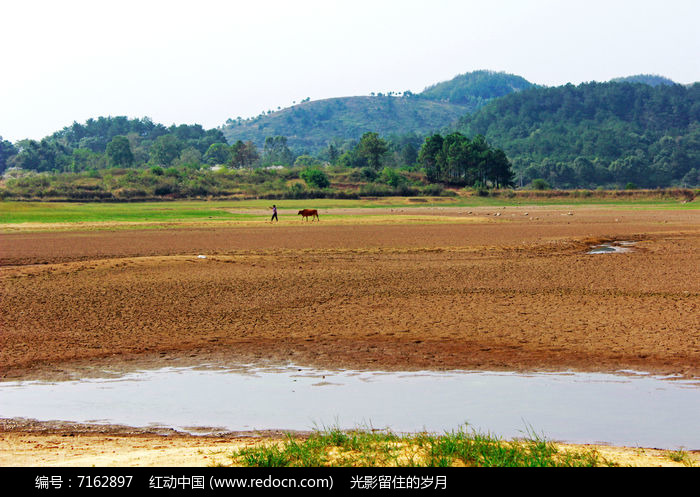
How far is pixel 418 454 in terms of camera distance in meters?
6.50

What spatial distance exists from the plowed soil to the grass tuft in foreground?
4.97 m

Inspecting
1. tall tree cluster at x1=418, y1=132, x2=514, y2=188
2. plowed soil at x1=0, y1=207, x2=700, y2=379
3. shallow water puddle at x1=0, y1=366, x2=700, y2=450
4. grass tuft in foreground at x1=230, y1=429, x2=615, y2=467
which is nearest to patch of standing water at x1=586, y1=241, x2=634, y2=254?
plowed soil at x1=0, y1=207, x2=700, y2=379

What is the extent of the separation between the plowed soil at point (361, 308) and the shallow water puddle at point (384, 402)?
86cm

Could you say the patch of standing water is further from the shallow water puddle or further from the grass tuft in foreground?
the grass tuft in foreground


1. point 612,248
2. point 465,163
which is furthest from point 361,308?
point 465,163

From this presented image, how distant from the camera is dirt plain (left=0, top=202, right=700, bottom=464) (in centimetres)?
1262

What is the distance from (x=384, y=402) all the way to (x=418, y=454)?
3304 mm

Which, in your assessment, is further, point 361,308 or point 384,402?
point 361,308

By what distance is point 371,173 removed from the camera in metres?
138

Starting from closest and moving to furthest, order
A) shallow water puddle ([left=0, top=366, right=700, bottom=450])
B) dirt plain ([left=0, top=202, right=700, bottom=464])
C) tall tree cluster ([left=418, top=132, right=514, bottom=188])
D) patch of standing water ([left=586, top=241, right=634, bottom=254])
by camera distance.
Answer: shallow water puddle ([left=0, top=366, right=700, bottom=450]), dirt plain ([left=0, top=202, right=700, bottom=464]), patch of standing water ([left=586, top=241, right=634, bottom=254]), tall tree cluster ([left=418, top=132, right=514, bottom=188])

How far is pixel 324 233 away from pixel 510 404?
99.8 feet

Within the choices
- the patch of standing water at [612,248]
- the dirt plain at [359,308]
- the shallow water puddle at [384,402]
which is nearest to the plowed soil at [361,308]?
the dirt plain at [359,308]

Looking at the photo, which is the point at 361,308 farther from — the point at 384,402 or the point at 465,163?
the point at 465,163
